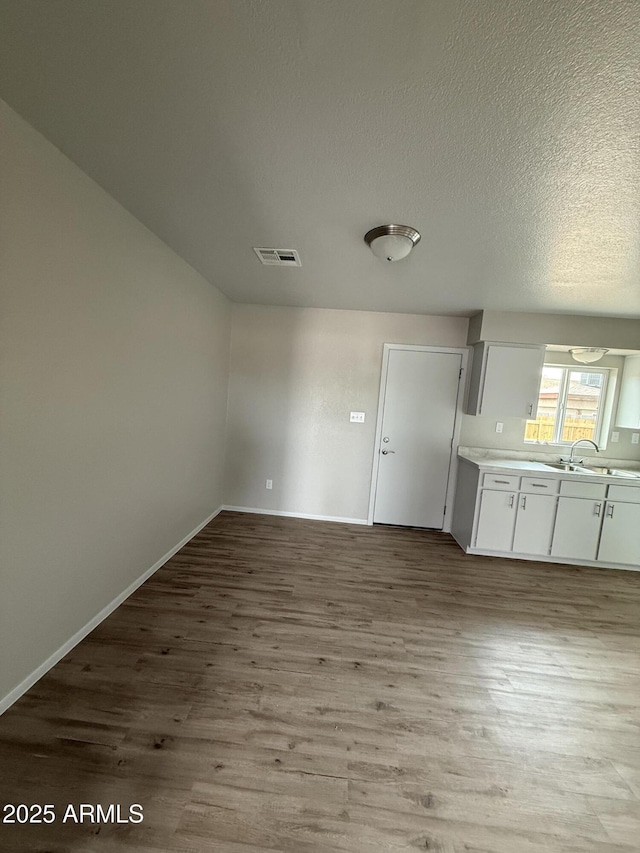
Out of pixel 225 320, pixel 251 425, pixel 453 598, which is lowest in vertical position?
pixel 453 598

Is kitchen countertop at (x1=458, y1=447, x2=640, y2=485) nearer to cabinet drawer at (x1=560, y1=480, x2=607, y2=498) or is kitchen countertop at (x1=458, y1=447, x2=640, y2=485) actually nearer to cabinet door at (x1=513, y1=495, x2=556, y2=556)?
cabinet drawer at (x1=560, y1=480, x2=607, y2=498)

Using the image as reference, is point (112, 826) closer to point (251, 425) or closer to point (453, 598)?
point (453, 598)

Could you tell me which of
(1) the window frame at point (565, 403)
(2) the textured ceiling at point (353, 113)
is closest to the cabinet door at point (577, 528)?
(1) the window frame at point (565, 403)

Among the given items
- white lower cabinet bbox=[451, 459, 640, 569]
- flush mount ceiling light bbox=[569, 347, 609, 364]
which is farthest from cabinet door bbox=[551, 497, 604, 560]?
flush mount ceiling light bbox=[569, 347, 609, 364]

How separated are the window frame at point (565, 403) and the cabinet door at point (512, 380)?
53 cm

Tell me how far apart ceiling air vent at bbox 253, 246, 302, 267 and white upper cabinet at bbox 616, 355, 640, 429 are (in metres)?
3.76

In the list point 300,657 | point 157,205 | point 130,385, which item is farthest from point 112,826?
point 157,205

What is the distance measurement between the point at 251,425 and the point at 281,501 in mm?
999

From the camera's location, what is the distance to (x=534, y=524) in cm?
347

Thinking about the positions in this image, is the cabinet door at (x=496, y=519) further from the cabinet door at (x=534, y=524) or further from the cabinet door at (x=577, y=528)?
the cabinet door at (x=577, y=528)

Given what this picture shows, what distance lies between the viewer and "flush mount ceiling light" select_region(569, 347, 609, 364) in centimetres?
349

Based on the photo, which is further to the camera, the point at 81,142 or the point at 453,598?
the point at 453,598

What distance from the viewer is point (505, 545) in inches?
138

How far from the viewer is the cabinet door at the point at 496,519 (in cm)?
347
